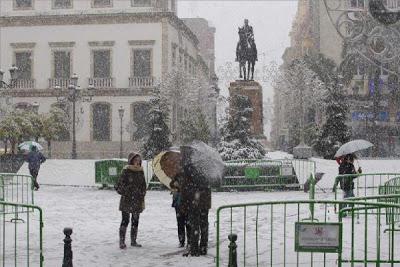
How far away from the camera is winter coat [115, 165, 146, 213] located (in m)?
10.3

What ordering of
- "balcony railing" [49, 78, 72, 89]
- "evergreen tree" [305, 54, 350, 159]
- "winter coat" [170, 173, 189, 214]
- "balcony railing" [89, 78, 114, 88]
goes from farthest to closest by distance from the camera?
"balcony railing" [49, 78, 72, 89] < "balcony railing" [89, 78, 114, 88] < "evergreen tree" [305, 54, 350, 159] < "winter coat" [170, 173, 189, 214]

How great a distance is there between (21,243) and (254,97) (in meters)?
17.1

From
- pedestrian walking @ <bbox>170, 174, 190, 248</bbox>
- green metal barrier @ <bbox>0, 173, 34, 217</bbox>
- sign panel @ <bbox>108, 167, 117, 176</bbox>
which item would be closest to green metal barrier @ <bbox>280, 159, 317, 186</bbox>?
sign panel @ <bbox>108, 167, 117, 176</bbox>

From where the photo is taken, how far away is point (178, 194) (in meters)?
10.1

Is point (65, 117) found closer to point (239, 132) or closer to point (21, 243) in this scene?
point (239, 132)

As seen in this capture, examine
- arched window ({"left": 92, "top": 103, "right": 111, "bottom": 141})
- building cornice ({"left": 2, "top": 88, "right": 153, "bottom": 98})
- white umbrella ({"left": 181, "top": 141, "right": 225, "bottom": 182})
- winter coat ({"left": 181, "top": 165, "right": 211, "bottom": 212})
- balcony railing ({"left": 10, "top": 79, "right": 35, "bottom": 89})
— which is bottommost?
winter coat ({"left": 181, "top": 165, "right": 211, "bottom": 212})

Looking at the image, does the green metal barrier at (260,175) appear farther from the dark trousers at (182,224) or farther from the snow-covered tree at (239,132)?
the dark trousers at (182,224)

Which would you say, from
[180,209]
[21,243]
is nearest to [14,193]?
[21,243]

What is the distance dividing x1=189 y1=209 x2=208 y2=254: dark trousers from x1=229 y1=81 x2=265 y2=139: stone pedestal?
17.3 metres

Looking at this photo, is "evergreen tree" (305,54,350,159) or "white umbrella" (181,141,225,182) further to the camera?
"evergreen tree" (305,54,350,159)

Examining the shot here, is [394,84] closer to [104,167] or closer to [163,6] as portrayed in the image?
[163,6]

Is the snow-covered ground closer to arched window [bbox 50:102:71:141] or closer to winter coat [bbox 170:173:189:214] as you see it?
winter coat [bbox 170:173:189:214]

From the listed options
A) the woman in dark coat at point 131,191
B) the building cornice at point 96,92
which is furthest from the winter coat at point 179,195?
the building cornice at point 96,92

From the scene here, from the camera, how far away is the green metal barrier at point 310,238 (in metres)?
6.72
